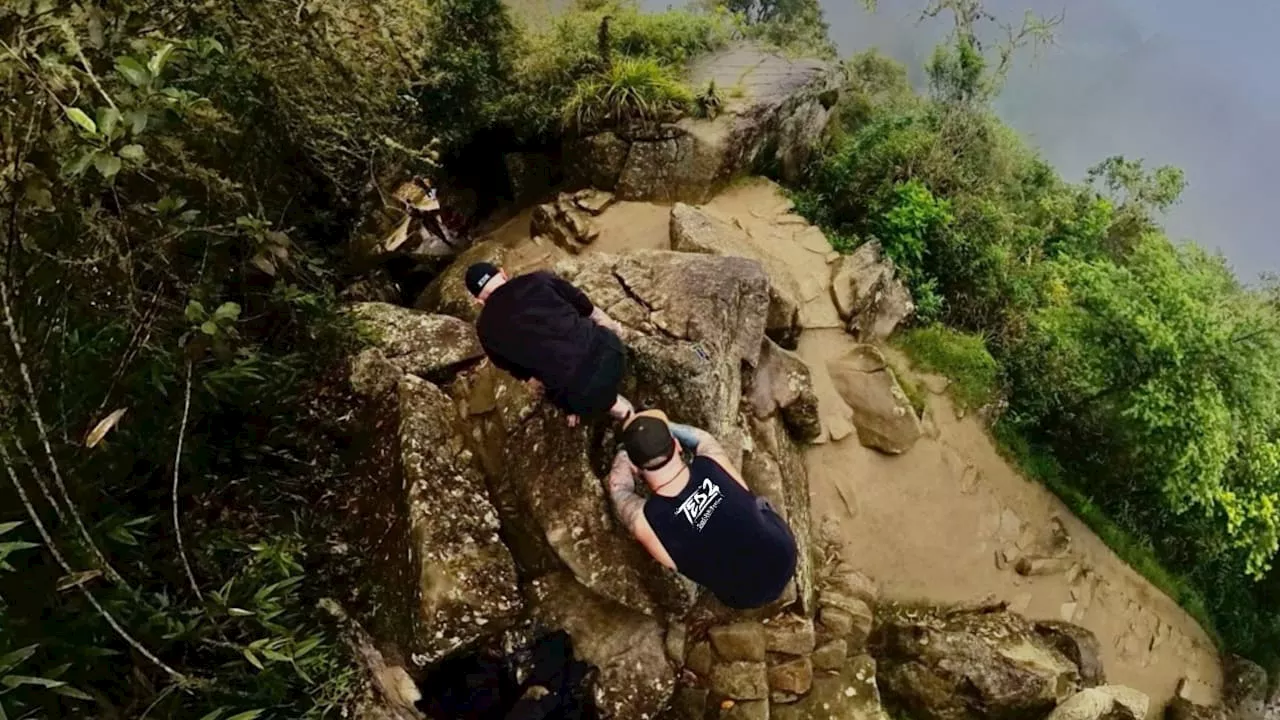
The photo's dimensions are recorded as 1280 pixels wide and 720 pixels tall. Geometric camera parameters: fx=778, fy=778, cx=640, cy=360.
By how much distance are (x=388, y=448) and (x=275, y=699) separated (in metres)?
2.00

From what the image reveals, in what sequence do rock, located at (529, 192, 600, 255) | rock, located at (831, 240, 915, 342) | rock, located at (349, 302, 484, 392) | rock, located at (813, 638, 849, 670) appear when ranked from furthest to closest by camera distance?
1. rock, located at (831, 240, 915, 342)
2. rock, located at (529, 192, 600, 255)
3. rock, located at (813, 638, 849, 670)
4. rock, located at (349, 302, 484, 392)

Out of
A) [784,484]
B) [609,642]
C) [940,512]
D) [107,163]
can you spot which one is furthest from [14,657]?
[940,512]

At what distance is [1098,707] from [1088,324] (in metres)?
3.51

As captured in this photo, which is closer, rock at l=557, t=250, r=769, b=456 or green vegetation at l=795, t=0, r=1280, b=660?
rock at l=557, t=250, r=769, b=456

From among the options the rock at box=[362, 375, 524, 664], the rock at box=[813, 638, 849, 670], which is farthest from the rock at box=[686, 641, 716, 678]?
the rock at box=[362, 375, 524, 664]

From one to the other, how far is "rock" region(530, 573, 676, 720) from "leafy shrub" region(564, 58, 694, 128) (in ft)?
16.3

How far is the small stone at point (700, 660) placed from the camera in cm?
570

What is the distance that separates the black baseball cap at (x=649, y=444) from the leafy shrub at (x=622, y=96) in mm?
4646

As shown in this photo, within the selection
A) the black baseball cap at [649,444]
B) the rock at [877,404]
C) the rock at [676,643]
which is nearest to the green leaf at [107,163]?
the black baseball cap at [649,444]

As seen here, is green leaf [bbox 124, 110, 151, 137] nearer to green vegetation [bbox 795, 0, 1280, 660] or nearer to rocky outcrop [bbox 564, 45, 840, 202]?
rocky outcrop [bbox 564, 45, 840, 202]

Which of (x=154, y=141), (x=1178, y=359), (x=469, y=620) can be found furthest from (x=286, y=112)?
(x=1178, y=359)

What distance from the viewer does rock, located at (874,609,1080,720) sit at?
6430 millimetres

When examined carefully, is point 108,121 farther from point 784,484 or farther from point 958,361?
point 958,361

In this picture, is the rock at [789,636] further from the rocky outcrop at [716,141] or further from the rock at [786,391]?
the rocky outcrop at [716,141]
